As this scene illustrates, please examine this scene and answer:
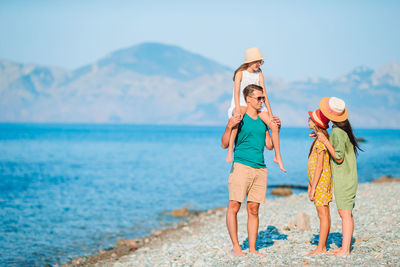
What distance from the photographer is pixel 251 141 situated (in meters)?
7.09

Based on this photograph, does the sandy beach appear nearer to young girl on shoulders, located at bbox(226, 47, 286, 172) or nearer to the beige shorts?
the beige shorts

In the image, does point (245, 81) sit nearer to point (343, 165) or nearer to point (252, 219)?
point (343, 165)

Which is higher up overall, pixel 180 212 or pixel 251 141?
pixel 251 141

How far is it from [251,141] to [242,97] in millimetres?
777

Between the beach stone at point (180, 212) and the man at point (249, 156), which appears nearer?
the man at point (249, 156)

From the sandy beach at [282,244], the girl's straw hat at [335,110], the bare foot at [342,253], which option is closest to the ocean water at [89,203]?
the sandy beach at [282,244]

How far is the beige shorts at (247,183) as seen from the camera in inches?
276

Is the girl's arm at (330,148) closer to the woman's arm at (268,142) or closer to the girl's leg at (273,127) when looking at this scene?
the girl's leg at (273,127)

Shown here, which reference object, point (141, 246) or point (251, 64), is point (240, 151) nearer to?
point (251, 64)

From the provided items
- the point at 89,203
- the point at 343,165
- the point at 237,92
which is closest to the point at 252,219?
the point at 343,165

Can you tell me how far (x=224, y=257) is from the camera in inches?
330

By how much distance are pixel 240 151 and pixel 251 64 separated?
1.51 metres

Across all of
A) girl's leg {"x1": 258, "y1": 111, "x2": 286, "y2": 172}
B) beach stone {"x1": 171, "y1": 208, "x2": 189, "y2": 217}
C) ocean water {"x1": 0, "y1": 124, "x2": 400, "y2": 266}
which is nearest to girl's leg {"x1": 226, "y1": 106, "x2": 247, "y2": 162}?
girl's leg {"x1": 258, "y1": 111, "x2": 286, "y2": 172}

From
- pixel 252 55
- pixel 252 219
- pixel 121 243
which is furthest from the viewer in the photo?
pixel 121 243
